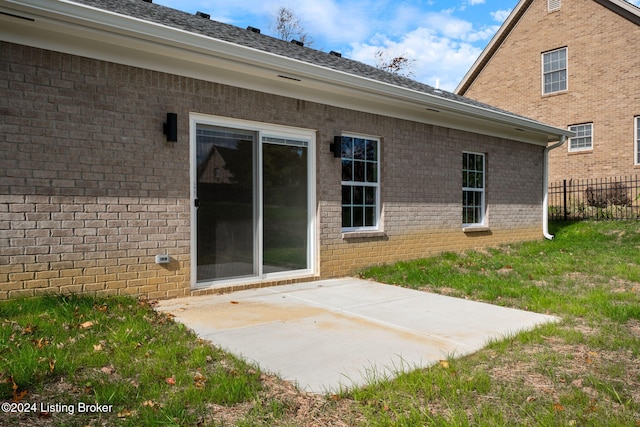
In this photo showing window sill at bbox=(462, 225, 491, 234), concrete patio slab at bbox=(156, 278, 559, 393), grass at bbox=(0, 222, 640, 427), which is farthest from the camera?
window sill at bbox=(462, 225, 491, 234)

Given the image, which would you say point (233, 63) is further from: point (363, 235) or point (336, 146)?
point (363, 235)

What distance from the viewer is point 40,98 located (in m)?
5.09

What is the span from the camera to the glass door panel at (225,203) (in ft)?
21.0

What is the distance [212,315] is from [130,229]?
1531 millimetres

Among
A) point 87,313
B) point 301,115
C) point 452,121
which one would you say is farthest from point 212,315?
point 452,121

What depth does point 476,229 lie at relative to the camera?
34.6ft

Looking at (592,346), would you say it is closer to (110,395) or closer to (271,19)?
(110,395)

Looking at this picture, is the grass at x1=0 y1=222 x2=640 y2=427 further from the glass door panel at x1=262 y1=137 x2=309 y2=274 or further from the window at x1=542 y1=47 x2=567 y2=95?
the window at x1=542 y1=47 x2=567 y2=95

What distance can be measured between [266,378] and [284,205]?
13.6 ft

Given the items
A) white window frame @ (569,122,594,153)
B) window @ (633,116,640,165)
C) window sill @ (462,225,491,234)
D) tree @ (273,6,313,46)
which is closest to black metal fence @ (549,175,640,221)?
window @ (633,116,640,165)

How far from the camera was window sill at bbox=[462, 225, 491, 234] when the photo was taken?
33.9 feet

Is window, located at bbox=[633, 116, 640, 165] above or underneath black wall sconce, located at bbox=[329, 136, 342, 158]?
above

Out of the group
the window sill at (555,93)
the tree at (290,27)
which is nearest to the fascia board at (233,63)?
the window sill at (555,93)

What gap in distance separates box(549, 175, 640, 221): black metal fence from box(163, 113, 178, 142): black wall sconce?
13.9 metres
